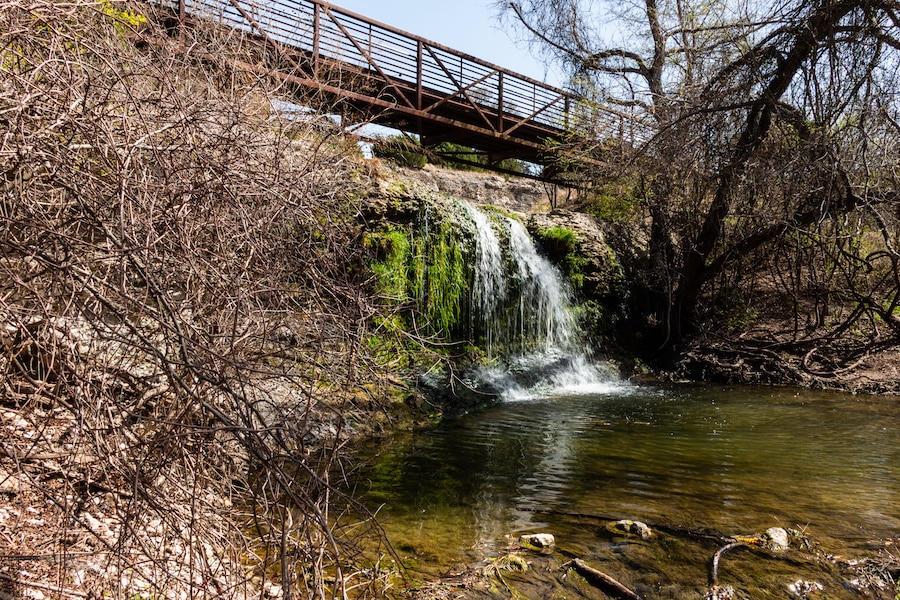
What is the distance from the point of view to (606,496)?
4.46 m

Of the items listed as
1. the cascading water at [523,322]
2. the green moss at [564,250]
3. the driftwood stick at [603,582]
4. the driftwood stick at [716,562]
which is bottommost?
the driftwood stick at [603,582]

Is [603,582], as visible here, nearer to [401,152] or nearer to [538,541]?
[538,541]

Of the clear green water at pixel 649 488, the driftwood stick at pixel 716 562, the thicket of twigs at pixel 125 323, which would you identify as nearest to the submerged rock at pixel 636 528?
the clear green water at pixel 649 488

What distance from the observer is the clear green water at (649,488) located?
3365 mm

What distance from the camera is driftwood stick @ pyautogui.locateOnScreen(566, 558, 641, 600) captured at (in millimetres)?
3011

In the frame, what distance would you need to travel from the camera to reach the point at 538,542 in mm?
3590

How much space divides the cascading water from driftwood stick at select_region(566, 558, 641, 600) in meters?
5.34

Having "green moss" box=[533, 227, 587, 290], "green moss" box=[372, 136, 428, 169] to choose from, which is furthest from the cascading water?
"green moss" box=[372, 136, 428, 169]

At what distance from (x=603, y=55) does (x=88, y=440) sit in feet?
45.6

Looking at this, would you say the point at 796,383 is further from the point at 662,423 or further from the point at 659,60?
the point at 659,60

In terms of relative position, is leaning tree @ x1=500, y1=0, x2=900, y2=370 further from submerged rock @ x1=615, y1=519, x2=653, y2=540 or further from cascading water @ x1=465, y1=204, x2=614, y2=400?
submerged rock @ x1=615, y1=519, x2=653, y2=540

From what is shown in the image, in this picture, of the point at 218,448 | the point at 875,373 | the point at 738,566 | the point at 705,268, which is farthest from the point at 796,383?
the point at 218,448

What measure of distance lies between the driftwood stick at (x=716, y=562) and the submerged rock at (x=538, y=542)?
2.90 feet

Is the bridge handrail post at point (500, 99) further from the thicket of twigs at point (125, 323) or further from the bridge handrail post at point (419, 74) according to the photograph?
the thicket of twigs at point (125, 323)
